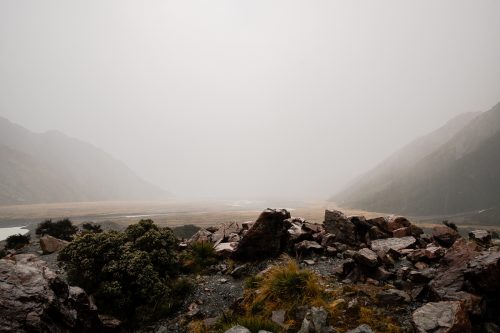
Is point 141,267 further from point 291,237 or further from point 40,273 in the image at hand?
point 291,237

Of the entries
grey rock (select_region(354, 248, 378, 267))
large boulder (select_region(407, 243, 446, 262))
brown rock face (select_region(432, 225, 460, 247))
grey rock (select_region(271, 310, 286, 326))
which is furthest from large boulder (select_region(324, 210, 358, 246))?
grey rock (select_region(271, 310, 286, 326))

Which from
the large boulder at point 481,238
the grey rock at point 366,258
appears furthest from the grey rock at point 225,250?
the large boulder at point 481,238

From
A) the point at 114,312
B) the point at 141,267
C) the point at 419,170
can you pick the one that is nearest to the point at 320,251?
the point at 141,267

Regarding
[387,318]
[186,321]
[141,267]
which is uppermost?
[141,267]

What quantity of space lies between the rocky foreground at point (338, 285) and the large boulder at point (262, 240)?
5 cm

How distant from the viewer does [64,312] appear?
7379 mm

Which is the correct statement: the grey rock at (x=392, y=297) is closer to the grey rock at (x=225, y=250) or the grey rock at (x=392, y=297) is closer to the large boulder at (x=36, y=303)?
the grey rock at (x=225, y=250)

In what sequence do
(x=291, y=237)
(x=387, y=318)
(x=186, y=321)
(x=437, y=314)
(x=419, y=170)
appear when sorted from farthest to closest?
(x=419, y=170) → (x=291, y=237) → (x=186, y=321) → (x=387, y=318) → (x=437, y=314)

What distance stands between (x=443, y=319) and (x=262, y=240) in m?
8.44

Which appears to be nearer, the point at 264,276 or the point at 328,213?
the point at 264,276

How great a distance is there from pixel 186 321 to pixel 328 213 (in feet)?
31.3

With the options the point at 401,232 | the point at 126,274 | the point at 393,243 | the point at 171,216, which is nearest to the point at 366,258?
the point at 393,243

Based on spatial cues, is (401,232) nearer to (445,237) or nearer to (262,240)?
(445,237)

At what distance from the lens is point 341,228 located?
1565 centimetres
